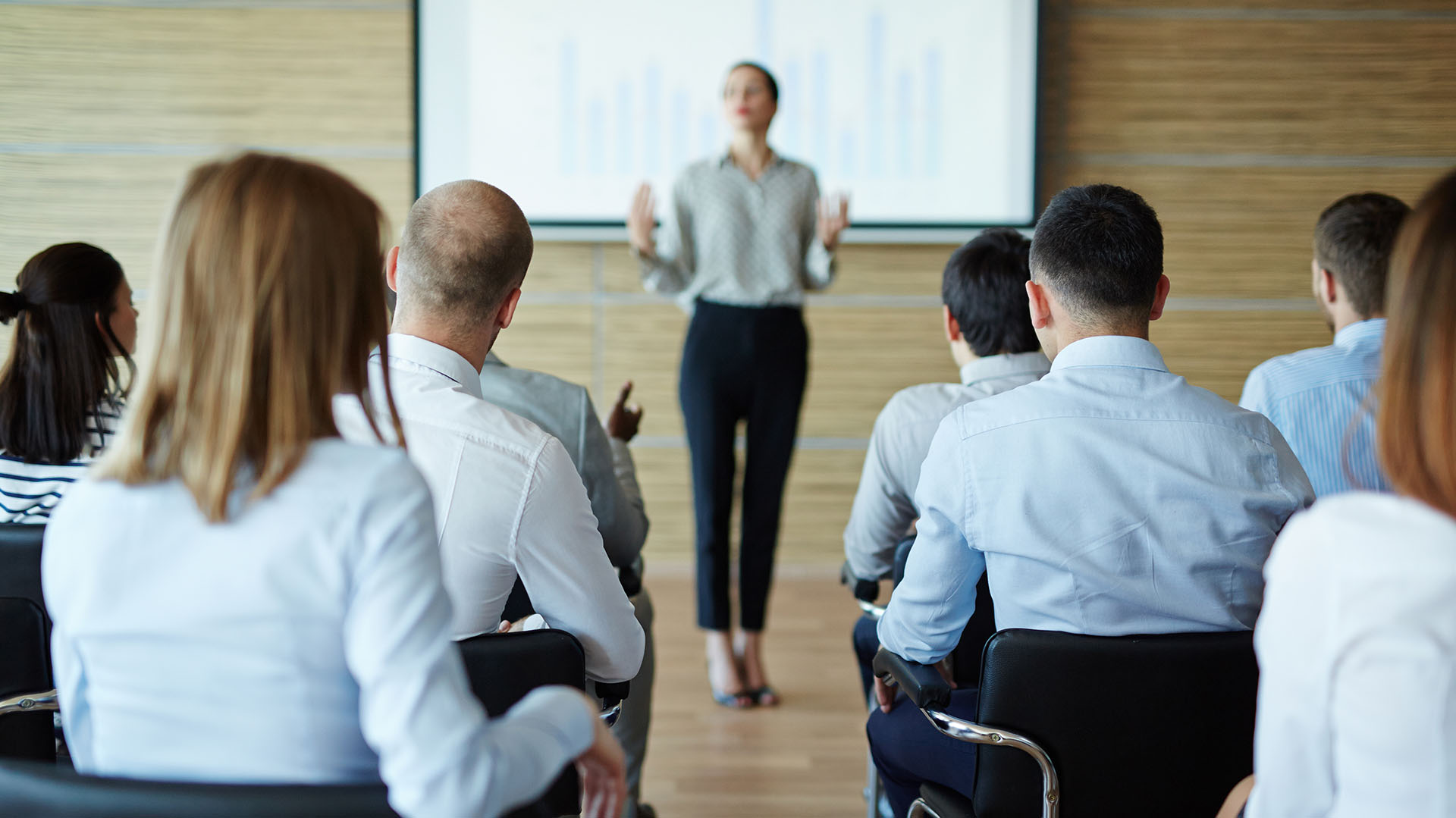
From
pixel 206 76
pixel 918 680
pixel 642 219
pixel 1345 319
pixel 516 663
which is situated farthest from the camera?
pixel 206 76

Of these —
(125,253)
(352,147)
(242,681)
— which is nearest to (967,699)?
(242,681)

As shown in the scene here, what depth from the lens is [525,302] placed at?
4.55 m

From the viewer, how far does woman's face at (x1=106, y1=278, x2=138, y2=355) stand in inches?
79.7

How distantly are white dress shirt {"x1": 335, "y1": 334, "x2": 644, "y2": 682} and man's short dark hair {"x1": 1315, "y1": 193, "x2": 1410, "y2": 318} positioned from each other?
169 centimetres

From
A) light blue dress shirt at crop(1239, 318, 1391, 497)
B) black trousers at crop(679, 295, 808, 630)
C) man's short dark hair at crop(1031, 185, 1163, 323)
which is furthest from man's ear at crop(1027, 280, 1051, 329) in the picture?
black trousers at crop(679, 295, 808, 630)

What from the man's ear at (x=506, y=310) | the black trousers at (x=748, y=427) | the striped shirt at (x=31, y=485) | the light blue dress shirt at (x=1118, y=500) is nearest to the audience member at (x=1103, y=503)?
the light blue dress shirt at (x=1118, y=500)

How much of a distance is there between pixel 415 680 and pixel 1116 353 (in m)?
1.05

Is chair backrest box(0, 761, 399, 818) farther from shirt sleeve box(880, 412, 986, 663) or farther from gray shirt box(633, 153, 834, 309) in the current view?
gray shirt box(633, 153, 834, 309)

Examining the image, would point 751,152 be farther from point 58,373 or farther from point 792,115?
point 58,373

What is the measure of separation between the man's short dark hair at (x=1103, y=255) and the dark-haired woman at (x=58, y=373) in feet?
5.28

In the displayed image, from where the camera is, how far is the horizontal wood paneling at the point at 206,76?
4.37 meters

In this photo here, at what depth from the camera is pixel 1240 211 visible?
457 cm

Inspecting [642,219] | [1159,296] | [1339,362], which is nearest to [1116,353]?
[1159,296]

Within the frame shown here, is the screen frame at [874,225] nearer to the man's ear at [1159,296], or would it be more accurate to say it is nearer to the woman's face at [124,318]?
the woman's face at [124,318]
